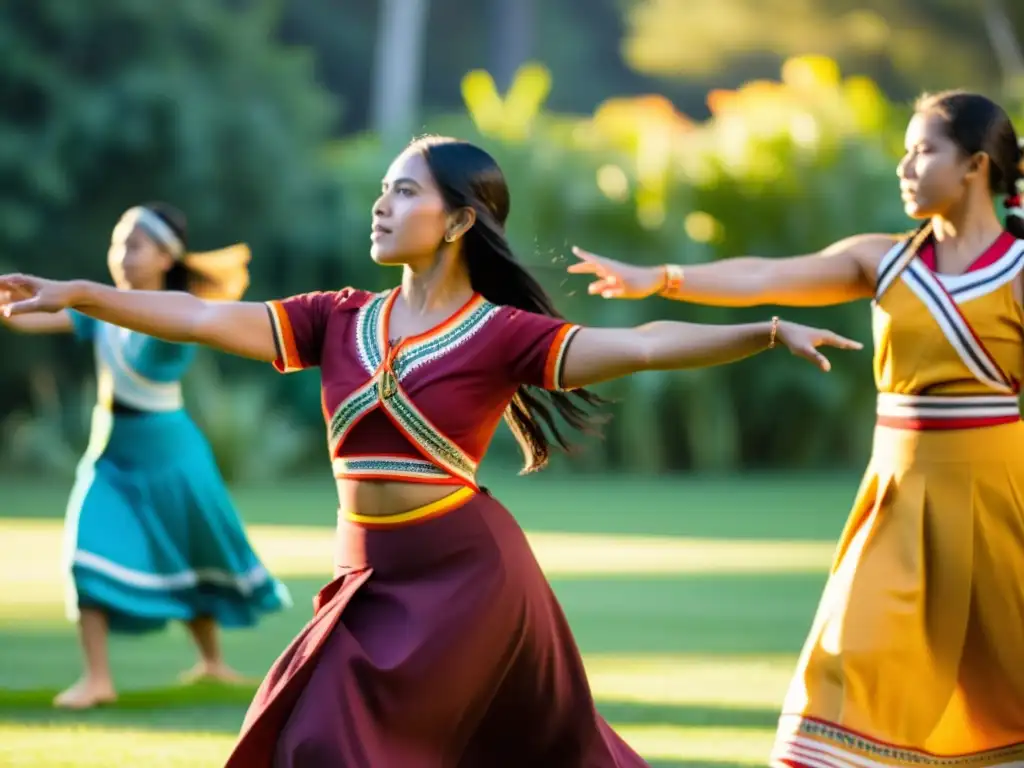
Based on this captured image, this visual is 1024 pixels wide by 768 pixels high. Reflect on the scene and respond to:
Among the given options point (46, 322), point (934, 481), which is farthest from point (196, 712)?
point (934, 481)

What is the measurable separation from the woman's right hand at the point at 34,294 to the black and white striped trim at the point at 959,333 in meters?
2.35

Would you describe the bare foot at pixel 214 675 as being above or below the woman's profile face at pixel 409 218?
below

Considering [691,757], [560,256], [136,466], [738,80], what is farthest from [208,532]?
[738,80]

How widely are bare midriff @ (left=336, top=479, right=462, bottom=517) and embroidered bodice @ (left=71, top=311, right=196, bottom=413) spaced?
3.31 meters

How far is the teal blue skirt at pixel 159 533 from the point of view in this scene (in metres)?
7.77

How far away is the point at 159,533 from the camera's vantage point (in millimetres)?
7980

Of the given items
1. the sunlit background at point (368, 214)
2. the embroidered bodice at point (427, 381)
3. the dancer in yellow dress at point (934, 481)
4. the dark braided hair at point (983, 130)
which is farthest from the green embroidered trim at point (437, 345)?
the sunlit background at point (368, 214)

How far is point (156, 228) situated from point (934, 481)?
3727 mm

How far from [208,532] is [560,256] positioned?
3260mm

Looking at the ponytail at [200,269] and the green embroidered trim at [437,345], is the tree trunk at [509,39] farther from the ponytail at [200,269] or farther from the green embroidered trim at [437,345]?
the green embroidered trim at [437,345]

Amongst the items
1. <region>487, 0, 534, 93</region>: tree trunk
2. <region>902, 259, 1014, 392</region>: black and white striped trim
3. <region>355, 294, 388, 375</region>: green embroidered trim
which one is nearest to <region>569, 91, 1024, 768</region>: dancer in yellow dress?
<region>902, 259, 1014, 392</region>: black and white striped trim

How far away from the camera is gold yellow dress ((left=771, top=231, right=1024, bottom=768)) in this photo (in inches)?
215

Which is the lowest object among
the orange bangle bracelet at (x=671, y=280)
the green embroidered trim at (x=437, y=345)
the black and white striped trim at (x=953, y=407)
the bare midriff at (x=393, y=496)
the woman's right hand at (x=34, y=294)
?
the bare midriff at (x=393, y=496)

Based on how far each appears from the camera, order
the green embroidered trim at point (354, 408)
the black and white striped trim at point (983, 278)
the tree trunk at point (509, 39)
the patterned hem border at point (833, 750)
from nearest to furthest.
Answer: the green embroidered trim at point (354, 408) < the patterned hem border at point (833, 750) < the black and white striped trim at point (983, 278) < the tree trunk at point (509, 39)
